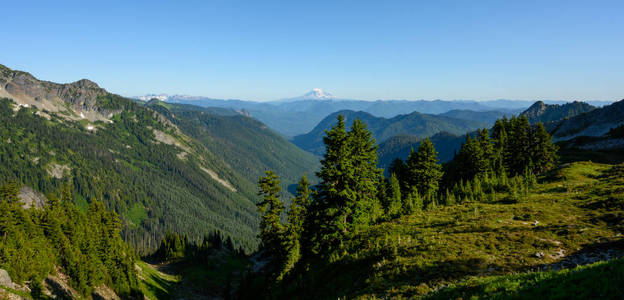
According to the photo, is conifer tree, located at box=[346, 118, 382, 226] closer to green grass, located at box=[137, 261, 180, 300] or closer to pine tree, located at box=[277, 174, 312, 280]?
pine tree, located at box=[277, 174, 312, 280]

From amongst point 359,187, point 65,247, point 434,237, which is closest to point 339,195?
point 359,187

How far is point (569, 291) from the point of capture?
10.1 m

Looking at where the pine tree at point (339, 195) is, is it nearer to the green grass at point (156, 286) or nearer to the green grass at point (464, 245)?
the green grass at point (464, 245)

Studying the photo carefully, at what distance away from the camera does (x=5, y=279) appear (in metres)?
31.1

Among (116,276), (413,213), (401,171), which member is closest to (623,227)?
(413,213)

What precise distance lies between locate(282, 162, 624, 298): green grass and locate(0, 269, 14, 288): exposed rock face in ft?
97.1

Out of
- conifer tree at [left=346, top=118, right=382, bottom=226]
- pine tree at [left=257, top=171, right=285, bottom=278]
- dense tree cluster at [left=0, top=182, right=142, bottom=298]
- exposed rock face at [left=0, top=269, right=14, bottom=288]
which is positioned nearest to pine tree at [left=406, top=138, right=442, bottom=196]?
conifer tree at [left=346, top=118, right=382, bottom=226]

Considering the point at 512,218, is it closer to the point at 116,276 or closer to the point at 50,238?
the point at 116,276

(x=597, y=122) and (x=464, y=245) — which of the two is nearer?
(x=464, y=245)

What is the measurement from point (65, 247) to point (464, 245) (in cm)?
5568

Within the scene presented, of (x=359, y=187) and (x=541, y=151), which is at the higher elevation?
(x=541, y=151)

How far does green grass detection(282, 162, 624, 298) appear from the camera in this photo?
16.7m

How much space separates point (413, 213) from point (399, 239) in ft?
49.6

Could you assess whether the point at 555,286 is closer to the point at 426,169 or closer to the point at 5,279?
the point at 426,169
